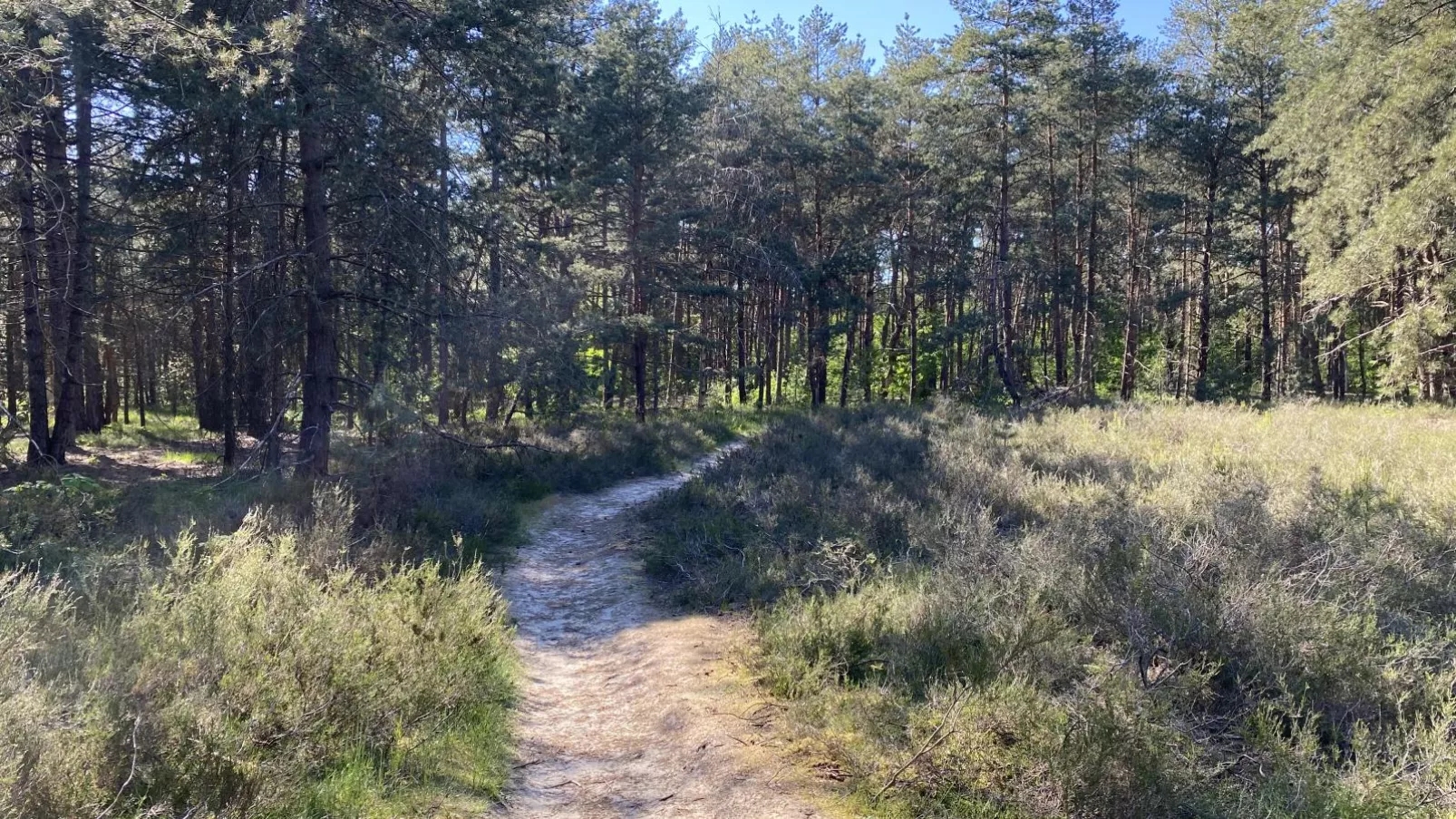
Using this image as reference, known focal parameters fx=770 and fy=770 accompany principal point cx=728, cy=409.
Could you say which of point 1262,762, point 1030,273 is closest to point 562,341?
point 1262,762

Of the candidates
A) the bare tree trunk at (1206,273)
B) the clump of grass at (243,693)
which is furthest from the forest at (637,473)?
the bare tree trunk at (1206,273)

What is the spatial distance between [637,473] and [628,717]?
9.60 m

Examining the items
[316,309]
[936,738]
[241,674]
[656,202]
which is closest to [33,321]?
[316,309]

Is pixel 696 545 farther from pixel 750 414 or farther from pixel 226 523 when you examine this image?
pixel 750 414

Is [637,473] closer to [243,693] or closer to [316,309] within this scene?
[316,309]

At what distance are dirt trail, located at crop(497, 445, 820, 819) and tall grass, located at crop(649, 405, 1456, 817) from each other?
38 cm

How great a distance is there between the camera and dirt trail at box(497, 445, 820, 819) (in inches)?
146

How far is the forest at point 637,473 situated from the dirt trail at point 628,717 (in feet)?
0.11

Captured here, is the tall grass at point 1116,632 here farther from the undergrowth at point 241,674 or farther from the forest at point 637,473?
the undergrowth at point 241,674

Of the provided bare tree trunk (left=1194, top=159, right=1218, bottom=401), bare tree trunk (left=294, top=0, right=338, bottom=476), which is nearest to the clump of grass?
bare tree trunk (left=294, top=0, right=338, bottom=476)

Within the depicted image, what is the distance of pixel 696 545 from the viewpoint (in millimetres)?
7676

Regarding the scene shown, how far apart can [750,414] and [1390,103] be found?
16.6 metres

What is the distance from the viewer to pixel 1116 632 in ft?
15.3

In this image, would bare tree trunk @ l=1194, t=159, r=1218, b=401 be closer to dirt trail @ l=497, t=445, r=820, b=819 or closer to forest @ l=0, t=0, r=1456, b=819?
forest @ l=0, t=0, r=1456, b=819
